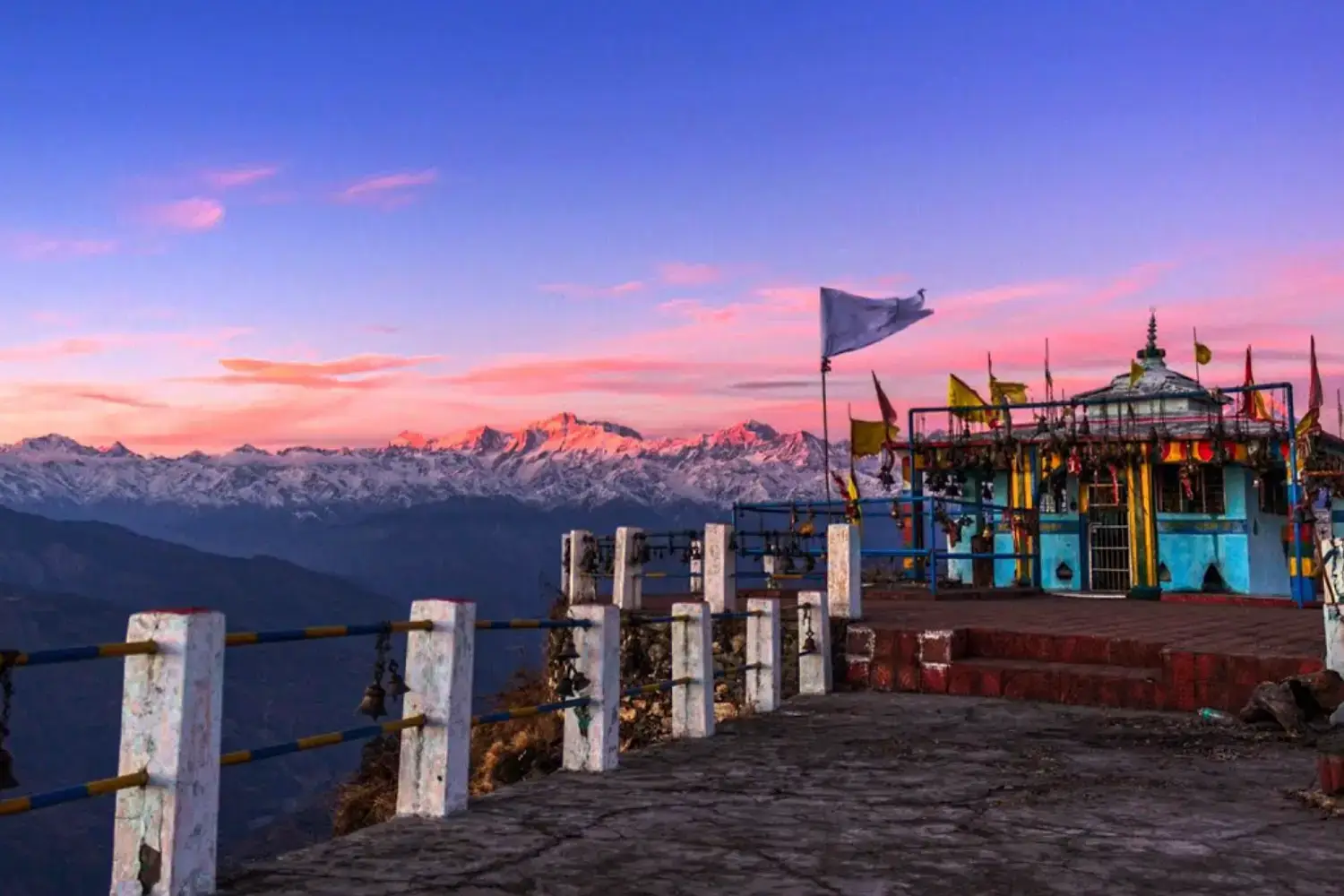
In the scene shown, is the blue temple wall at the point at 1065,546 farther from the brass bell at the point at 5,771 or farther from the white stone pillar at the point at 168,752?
the brass bell at the point at 5,771

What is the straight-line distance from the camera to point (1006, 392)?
34500mm

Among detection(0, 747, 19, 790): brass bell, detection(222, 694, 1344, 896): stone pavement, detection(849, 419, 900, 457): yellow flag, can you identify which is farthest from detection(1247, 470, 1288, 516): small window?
detection(0, 747, 19, 790): brass bell

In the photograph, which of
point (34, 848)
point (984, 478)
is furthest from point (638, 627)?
point (34, 848)

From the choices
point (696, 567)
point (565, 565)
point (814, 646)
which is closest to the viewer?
point (814, 646)

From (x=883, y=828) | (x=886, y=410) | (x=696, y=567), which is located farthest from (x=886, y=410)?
(x=883, y=828)

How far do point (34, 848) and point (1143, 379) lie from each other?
147359 mm

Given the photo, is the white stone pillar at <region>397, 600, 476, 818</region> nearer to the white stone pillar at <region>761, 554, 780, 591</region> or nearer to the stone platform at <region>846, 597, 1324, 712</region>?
the stone platform at <region>846, 597, 1324, 712</region>

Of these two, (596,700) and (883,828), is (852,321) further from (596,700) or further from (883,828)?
(883,828)

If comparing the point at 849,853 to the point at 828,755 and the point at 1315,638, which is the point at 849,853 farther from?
the point at 1315,638

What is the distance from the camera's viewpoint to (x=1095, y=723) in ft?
31.8

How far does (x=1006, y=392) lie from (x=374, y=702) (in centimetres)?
3023

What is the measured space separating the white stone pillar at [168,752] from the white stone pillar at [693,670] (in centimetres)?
479

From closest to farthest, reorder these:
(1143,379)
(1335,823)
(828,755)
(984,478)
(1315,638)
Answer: (1335,823), (828,755), (1315,638), (984,478), (1143,379)

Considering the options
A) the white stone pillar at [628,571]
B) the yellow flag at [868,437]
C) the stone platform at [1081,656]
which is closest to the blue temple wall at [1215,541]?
the yellow flag at [868,437]
